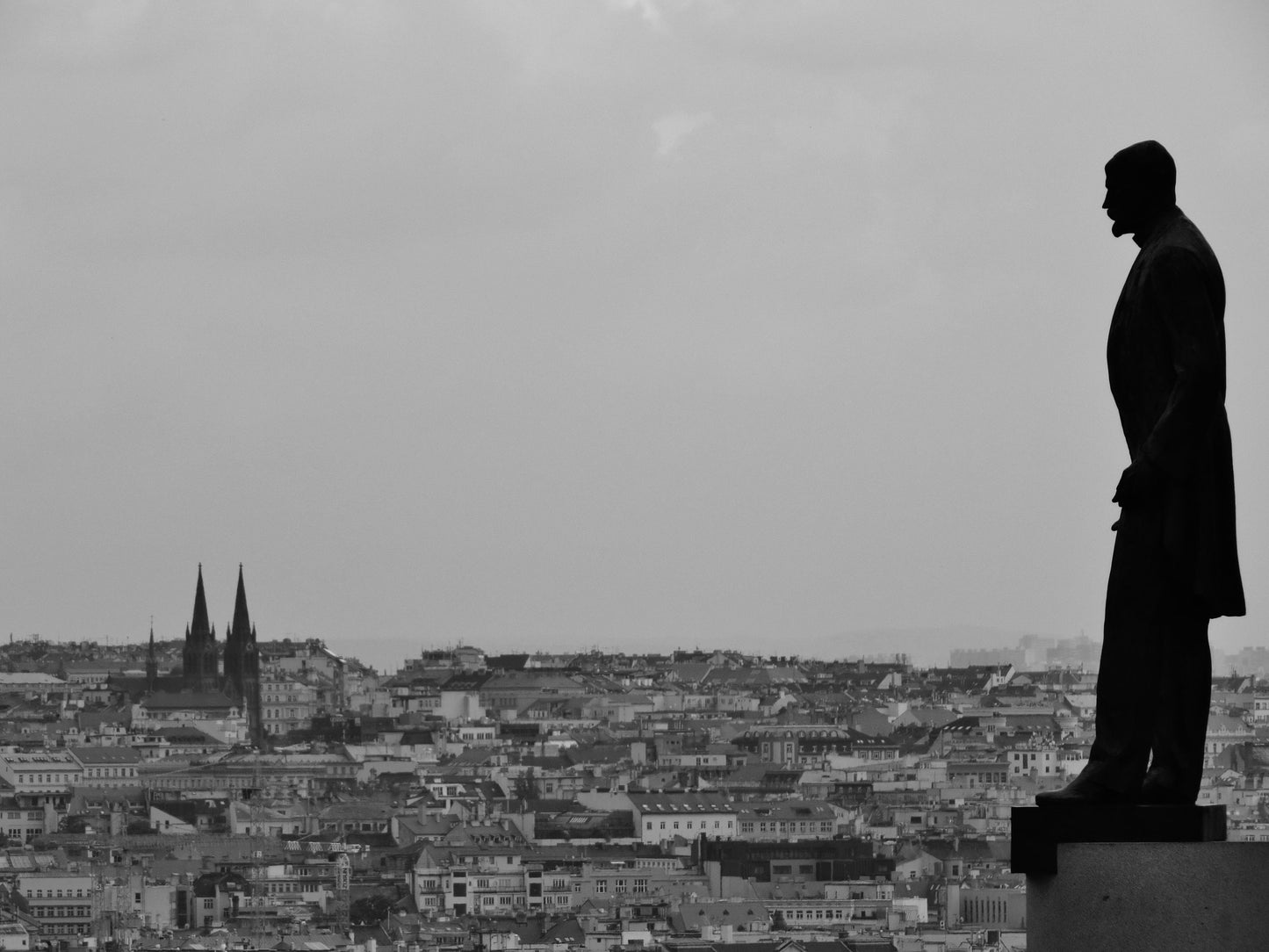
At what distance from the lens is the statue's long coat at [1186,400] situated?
15.7 feet

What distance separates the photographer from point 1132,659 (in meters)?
4.86

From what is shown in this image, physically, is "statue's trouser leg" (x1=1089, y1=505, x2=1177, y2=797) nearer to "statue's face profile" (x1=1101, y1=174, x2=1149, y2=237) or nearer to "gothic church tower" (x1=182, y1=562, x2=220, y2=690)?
"statue's face profile" (x1=1101, y1=174, x2=1149, y2=237)

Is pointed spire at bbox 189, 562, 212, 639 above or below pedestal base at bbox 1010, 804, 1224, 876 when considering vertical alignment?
above

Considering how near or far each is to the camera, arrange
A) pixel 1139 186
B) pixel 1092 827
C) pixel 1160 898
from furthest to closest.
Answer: pixel 1139 186
pixel 1092 827
pixel 1160 898

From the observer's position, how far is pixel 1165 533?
4.83 meters

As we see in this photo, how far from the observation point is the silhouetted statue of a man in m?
4.79

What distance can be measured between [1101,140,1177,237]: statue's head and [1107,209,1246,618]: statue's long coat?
0.09m

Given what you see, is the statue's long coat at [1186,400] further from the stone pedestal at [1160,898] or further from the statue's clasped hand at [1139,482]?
the stone pedestal at [1160,898]

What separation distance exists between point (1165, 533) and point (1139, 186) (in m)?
0.46

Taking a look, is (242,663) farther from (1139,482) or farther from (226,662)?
(1139,482)

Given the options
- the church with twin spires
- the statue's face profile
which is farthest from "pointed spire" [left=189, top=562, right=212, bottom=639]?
the statue's face profile

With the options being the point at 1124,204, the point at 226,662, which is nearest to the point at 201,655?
the point at 226,662

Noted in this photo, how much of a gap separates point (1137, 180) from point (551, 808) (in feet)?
235

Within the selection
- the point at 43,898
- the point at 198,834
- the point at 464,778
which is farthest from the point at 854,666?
the point at 43,898
